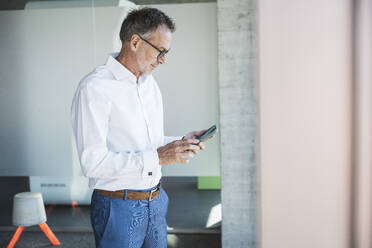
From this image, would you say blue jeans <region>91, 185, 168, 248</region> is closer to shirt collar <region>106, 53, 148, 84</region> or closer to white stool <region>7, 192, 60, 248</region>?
shirt collar <region>106, 53, 148, 84</region>

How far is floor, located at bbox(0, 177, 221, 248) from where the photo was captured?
3629 millimetres

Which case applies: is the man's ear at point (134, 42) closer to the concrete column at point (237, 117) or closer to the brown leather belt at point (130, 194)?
the brown leather belt at point (130, 194)

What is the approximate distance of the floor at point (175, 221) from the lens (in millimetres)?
3629

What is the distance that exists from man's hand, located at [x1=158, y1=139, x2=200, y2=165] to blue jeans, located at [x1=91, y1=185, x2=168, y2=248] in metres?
0.28

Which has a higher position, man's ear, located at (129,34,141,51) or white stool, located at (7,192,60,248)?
man's ear, located at (129,34,141,51)

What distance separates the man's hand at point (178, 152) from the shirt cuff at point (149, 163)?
0.03 metres

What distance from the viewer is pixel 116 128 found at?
1568mm

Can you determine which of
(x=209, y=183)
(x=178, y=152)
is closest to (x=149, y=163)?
(x=178, y=152)

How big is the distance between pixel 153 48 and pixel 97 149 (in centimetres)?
56

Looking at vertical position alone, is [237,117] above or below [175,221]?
above

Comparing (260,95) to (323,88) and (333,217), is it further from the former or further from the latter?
(333,217)

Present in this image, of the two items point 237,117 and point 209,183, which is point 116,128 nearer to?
point 237,117

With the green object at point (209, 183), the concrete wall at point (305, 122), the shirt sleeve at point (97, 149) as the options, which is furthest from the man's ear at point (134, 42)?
the green object at point (209, 183)

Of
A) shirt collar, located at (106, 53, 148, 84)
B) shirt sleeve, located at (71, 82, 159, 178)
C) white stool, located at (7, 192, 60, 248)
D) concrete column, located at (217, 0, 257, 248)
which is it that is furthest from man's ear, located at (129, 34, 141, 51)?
white stool, located at (7, 192, 60, 248)
